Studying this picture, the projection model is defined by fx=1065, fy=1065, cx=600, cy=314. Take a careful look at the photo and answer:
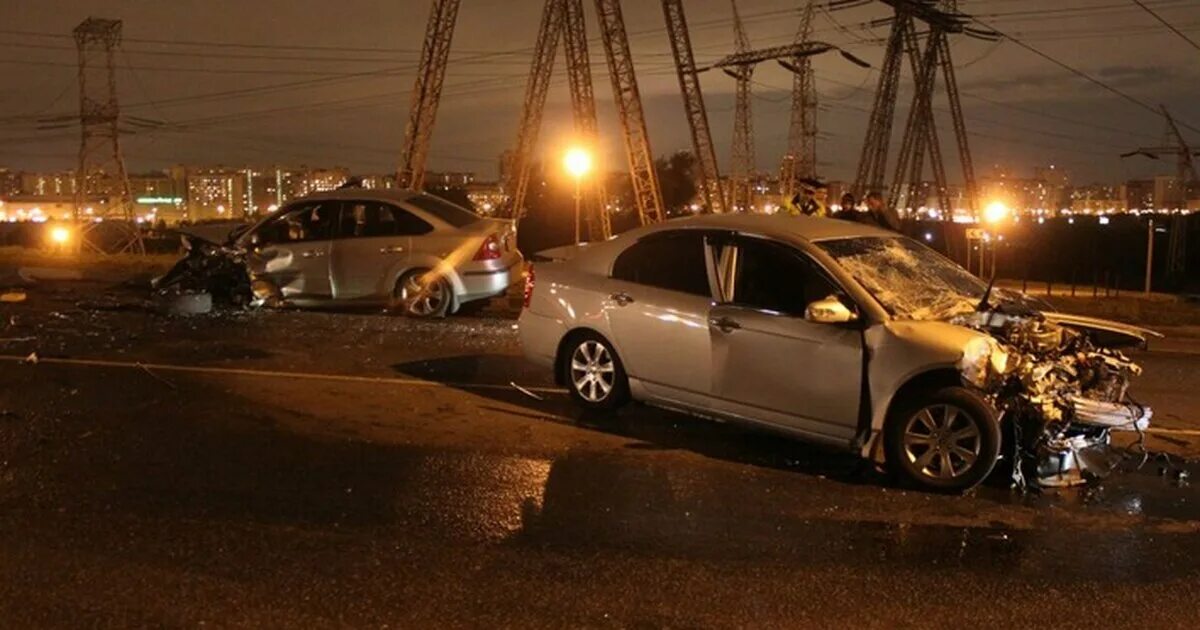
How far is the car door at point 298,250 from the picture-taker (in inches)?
531

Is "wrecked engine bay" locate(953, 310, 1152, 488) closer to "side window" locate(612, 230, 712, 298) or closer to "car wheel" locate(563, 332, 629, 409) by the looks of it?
"side window" locate(612, 230, 712, 298)

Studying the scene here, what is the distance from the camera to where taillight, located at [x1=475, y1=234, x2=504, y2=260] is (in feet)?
42.8

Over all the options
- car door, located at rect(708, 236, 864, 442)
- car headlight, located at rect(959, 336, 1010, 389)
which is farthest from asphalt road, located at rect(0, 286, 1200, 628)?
car headlight, located at rect(959, 336, 1010, 389)

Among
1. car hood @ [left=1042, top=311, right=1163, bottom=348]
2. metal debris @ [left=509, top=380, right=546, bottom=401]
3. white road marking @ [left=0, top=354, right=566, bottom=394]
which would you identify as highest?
car hood @ [left=1042, top=311, right=1163, bottom=348]

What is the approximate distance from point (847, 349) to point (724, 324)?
907 millimetres

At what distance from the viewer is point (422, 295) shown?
13.2 meters

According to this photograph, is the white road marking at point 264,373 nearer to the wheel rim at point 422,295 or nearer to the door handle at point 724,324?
the door handle at point 724,324

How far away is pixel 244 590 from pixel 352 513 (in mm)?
1103

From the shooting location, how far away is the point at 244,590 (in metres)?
4.57

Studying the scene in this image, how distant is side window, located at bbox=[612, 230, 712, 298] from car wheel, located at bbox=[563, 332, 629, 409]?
0.56 meters

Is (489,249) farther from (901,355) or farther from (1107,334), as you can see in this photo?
(1107,334)

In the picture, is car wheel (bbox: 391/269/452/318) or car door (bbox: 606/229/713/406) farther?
car wheel (bbox: 391/269/452/318)

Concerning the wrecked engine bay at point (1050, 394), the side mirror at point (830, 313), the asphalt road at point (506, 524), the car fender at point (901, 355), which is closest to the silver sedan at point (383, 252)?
the asphalt road at point (506, 524)

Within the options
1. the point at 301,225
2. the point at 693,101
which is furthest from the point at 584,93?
the point at 301,225
